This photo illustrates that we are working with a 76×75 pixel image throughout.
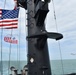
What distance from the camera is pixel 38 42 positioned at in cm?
650

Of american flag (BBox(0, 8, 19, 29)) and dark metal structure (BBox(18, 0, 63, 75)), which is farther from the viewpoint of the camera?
american flag (BBox(0, 8, 19, 29))

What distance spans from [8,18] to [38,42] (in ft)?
19.6

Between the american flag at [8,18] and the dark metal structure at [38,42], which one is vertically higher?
the american flag at [8,18]

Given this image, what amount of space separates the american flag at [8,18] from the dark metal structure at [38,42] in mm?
5102

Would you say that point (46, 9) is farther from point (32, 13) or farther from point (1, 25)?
point (1, 25)

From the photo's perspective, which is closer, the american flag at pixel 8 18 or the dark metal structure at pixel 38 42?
the dark metal structure at pixel 38 42

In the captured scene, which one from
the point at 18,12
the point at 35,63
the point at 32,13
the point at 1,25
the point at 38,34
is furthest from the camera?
the point at 18,12

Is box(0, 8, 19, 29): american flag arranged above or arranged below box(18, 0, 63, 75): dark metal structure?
above

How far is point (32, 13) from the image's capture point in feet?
22.8

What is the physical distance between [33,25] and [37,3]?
700mm

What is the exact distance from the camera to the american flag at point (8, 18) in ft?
38.8

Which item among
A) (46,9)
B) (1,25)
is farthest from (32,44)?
(1,25)

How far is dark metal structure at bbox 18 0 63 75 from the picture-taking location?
246 inches

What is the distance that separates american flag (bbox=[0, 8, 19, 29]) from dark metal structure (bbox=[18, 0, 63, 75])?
510 centimetres
